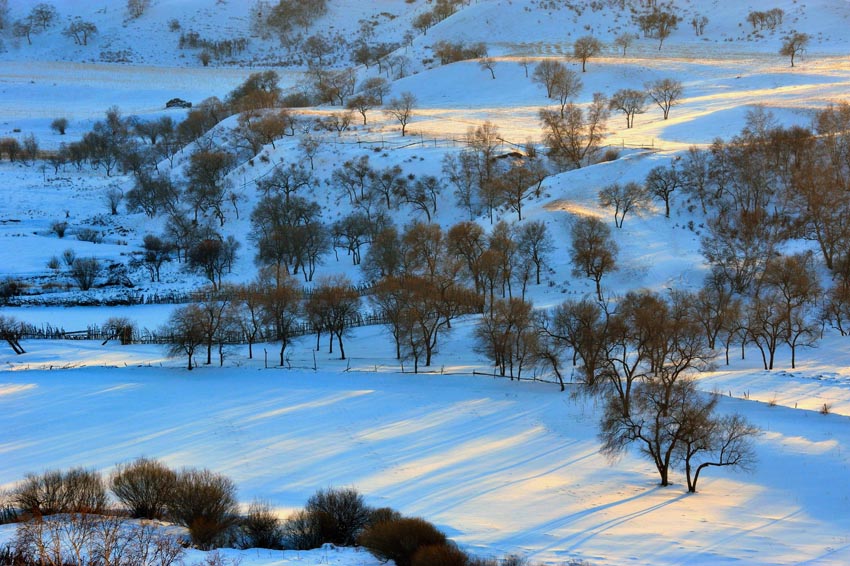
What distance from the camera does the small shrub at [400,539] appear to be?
23547mm

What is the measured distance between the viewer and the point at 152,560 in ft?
63.1

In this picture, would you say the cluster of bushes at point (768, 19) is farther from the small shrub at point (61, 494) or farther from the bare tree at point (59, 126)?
the small shrub at point (61, 494)

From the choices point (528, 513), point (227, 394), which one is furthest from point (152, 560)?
point (227, 394)

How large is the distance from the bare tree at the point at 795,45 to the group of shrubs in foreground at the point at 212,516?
107955 mm

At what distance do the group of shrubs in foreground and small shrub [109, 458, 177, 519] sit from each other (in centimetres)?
4

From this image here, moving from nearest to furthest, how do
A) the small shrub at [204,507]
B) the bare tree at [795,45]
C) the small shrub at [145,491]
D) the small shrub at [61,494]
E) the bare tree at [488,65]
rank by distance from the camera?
the small shrub at [204,507]
the small shrub at [61,494]
the small shrub at [145,491]
the bare tree at [795,45]
the bare tree at [488,65]

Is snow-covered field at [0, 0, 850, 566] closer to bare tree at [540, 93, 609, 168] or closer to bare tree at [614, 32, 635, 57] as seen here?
bare tree at [540, 93, 609, 168]

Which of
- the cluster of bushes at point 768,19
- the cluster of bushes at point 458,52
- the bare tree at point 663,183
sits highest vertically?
the cluster of bushes at point 768,19

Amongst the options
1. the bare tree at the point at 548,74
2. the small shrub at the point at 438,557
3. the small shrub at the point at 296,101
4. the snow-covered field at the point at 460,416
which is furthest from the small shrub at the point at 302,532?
the small shrub at the point at 296,101

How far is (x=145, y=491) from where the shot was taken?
91.7 feet

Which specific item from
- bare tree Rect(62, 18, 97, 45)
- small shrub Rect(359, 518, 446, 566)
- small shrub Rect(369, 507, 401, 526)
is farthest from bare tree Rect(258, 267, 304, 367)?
bare tree Rect(62, 18, 97, 45)

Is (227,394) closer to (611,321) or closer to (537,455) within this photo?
(537,455)

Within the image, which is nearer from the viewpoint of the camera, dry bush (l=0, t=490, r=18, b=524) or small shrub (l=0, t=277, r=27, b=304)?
dry bush (l=0, t=490, r=18, b=524)

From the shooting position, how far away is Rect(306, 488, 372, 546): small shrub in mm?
26562
